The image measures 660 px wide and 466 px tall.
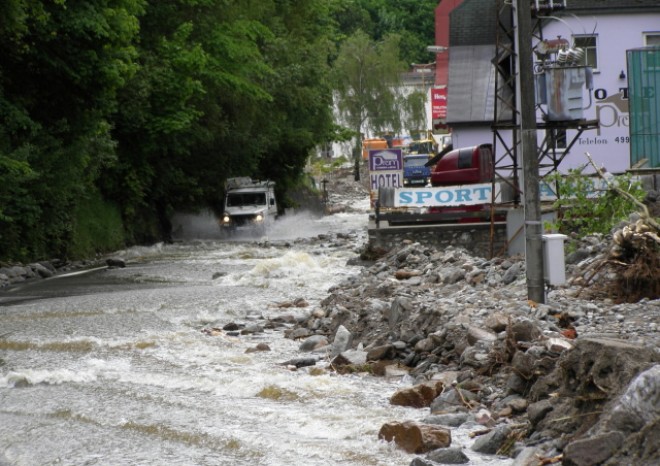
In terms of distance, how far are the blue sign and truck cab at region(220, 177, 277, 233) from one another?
42.3ft

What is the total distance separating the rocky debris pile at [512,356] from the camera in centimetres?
809

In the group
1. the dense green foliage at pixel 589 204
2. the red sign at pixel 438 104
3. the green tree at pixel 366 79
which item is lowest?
the dense green foliage at pixel 589 204

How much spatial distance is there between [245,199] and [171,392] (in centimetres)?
3501

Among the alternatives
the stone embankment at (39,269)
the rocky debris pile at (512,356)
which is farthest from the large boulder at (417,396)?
the stone embankment at (39,269)

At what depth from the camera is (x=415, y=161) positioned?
2901 inches

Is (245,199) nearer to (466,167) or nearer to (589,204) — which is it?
(466,167)

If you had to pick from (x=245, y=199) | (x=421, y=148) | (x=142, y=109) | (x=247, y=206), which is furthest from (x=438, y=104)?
(x=142, y=109)

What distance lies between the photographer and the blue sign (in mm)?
33281

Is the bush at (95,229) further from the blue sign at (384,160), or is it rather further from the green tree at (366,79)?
the green tree at (366,79)

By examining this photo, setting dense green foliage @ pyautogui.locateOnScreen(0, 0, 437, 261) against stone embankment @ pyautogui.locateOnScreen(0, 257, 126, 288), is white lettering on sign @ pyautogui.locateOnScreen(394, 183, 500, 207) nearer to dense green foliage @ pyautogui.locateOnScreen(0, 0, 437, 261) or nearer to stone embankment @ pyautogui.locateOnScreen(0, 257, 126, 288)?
stone embankment @ pyautogui.locateOnScreen(0, 257, 126, 288)

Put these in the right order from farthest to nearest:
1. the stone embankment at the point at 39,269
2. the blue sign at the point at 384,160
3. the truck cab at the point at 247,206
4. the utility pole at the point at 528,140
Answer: the truck cab at the point at 247,206
the blue sign at the point at 384,160
the stone embankment at the point at 39,269
the utility pole at the point at 528,140

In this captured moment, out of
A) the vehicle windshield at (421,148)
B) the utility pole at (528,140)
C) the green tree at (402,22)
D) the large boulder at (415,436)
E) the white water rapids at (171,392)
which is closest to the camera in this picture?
the large boulder at (415,436)

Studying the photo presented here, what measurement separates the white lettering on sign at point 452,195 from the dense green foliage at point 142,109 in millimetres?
9844

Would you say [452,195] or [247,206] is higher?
[452,195]
